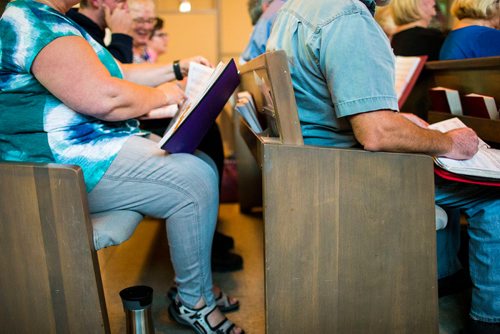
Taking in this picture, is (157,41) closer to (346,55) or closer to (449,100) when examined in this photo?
(449,100)

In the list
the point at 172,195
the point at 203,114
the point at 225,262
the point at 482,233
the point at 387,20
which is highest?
the point at 387,20

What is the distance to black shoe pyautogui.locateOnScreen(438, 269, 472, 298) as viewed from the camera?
1.93 metres

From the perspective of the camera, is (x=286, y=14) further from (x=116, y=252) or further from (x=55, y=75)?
(x=116, y=252)

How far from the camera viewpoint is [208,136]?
247 centimetres

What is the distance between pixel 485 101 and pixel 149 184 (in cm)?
113

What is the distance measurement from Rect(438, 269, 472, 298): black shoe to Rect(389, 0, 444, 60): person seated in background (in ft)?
3.75

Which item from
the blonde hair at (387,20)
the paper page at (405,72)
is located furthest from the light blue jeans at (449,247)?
the blonde hair at (387,20)

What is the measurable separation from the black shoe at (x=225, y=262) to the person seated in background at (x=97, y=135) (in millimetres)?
621

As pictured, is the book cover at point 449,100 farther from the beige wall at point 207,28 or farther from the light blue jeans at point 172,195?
the beige wall at point 207,28

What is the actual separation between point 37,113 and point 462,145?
1.14m

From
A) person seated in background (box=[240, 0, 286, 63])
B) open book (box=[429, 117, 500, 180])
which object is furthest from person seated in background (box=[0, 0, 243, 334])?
person seated in background (box=[240, 0, 286, 63])

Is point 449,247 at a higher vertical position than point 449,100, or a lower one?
lower

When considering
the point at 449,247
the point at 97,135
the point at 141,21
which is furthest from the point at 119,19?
the point at 449,247

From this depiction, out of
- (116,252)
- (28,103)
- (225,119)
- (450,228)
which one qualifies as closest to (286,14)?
(28,103)
